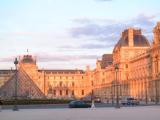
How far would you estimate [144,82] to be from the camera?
3787 inches

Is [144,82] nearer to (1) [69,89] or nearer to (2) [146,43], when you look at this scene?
(2) [146,43]

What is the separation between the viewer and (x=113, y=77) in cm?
13012

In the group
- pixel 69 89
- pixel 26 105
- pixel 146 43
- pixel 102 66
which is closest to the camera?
pixel 26 105

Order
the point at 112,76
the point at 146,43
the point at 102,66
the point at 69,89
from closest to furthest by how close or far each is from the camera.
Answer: the point at 146,43 < the point at 112,76 < the point at 102,66 < the point at 69,89

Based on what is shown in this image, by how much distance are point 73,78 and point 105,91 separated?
5811 cm

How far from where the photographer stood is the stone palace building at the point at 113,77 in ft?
232

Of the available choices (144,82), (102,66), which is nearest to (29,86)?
(144,82)

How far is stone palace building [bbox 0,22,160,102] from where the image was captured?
232 feet

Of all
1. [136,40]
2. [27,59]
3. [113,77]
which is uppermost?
[136,40]

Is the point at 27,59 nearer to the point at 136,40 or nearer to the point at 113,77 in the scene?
the point at 113,77

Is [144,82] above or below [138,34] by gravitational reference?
below

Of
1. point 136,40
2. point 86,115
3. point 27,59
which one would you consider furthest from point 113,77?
point 86,115

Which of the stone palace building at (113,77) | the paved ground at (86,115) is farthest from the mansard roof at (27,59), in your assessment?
the paved ground at (86,115)

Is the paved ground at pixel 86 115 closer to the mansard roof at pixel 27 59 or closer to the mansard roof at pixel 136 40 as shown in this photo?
the mansard roof at pixel 136 40
